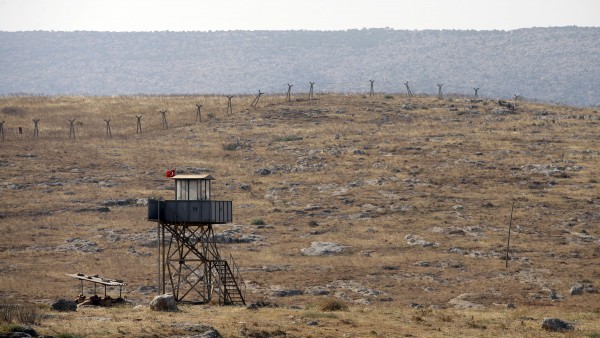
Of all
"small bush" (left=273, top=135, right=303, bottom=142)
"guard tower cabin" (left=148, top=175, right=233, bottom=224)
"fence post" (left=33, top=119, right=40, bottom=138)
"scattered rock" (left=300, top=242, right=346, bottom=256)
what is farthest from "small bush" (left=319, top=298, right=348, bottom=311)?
"fence post" (left=33, top=119, right=40, bottom=138)

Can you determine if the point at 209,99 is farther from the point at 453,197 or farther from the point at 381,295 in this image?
the point at 381,295

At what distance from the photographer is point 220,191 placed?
97.6 meters

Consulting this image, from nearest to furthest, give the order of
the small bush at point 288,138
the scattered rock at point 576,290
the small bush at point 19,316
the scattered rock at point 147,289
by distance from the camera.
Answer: the small bush at point 19,316, the scattered rock at point 147,289, the scattered rock at point 576,290, the small bush at point 288,138

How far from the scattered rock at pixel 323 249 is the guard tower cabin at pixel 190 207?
75.0 feet

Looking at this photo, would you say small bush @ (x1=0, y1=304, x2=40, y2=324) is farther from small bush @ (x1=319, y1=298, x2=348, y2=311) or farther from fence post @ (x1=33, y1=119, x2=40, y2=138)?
fence post @ (x1=33, y1=119, x2=40, y2=138)

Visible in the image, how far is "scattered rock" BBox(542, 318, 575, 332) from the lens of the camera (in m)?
→ 50.8

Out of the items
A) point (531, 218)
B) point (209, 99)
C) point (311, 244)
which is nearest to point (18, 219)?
point (311, 244)

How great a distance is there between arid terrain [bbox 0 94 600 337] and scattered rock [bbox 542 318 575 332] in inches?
35.8

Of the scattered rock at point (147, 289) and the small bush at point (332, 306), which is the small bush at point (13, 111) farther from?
the small bush at point (332, 306)

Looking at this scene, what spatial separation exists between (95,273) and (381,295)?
59.0 feet

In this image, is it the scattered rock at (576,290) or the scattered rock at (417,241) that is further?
the scattered rock at (417,241)

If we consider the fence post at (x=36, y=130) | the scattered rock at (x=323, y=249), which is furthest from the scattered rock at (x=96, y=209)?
the fence post at (x=36, y=130)

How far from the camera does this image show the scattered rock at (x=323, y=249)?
262ft

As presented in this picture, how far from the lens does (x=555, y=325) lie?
50844 millimetres
